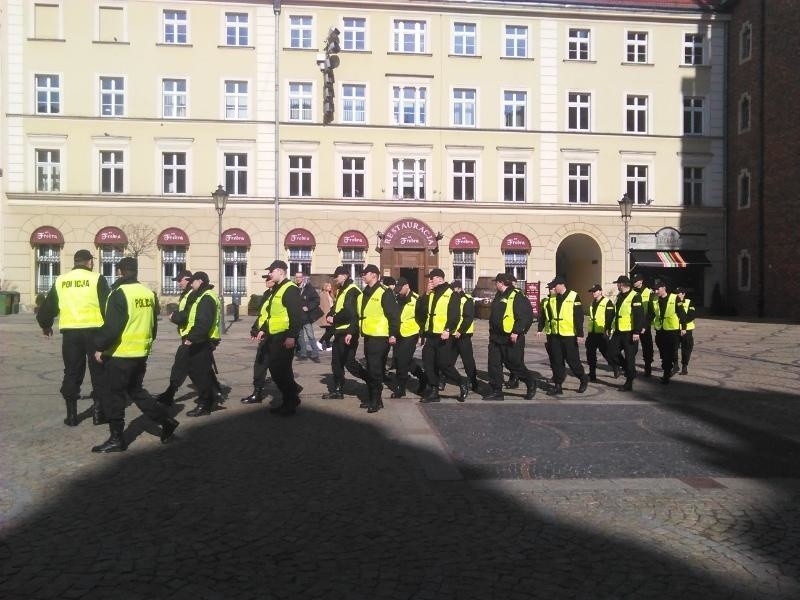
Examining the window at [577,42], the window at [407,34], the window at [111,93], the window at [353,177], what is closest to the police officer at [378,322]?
the window at [353,177]

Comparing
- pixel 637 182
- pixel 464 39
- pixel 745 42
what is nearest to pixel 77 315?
pixel 464 39

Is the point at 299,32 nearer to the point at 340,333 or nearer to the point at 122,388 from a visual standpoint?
the point at 340,333

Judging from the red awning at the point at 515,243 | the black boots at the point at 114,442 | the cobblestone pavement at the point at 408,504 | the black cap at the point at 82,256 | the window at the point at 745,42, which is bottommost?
the cobblestone pavement at the point at 408,504

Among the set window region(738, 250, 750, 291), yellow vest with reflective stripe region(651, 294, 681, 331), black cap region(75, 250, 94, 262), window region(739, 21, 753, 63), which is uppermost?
window region(739, 21, 753, 63)

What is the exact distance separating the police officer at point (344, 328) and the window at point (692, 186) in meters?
31.2

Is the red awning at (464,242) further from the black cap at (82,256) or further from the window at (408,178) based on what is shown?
the black cap at (82,256)

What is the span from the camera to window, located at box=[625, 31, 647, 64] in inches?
1462

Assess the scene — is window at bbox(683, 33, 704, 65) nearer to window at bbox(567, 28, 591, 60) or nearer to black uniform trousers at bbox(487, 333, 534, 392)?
window at bbox(567, 28, 591, 60)

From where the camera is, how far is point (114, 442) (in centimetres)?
742

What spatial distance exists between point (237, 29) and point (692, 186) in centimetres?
2350

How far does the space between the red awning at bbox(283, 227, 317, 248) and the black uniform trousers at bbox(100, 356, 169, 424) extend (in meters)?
27.8

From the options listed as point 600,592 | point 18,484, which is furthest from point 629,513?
point 18,484

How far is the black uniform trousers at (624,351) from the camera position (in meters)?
12.4

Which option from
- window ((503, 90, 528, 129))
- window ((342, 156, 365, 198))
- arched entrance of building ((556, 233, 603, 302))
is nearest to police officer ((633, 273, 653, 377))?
window ((342, 156, 365, 198))
